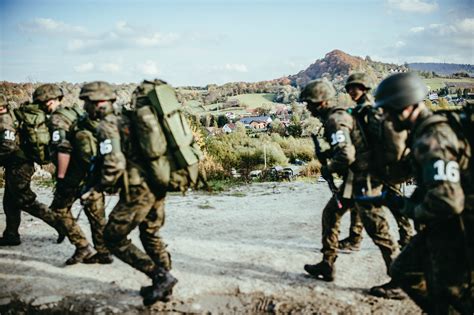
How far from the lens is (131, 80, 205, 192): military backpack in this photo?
3809 millimetres

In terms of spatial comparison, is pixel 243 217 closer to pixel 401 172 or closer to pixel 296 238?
pixel 296 238

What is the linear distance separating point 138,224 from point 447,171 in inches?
109

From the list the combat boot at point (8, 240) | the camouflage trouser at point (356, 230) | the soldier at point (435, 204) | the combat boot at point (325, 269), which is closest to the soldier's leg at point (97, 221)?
the combat boot at point (8, 240)

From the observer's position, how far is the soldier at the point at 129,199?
153 inches

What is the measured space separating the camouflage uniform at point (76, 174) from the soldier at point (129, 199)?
0.87 metres

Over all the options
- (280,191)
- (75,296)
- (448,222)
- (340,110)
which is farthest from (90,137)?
(280,191)

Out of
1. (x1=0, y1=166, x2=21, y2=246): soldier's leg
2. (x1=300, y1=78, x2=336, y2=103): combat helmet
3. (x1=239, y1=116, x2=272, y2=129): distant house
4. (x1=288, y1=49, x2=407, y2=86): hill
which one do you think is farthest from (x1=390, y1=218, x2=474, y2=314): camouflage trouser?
(x1=288, y1=49, x2=407, y2=86): hill

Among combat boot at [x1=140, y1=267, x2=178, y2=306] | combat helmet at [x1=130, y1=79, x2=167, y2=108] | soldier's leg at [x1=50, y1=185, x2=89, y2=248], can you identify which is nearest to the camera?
combat helmet at [x1=130, y1=79, x2=167, y2=108]

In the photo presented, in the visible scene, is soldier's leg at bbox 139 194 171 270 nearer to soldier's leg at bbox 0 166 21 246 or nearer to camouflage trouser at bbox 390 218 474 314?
camouflage trouser at bbox 390 218 474 314

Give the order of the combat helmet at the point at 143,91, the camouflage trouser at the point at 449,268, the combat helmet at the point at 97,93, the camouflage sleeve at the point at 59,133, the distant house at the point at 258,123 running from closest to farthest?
1. the camouflage trouser at the point at 449,268
2. the combat helmet at the point at 143,91
3. the combat helmet at the point at 97,93
4. the camouflage sleeve at the point at 59,133
5. the distant house at the point at 258,123

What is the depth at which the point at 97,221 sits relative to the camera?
17.1 feet

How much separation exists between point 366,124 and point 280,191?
5712 millimetres

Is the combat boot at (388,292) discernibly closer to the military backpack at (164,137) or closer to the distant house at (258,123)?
the military backpack at (164,137)

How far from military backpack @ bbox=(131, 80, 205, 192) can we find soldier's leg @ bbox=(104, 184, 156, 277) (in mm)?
192
